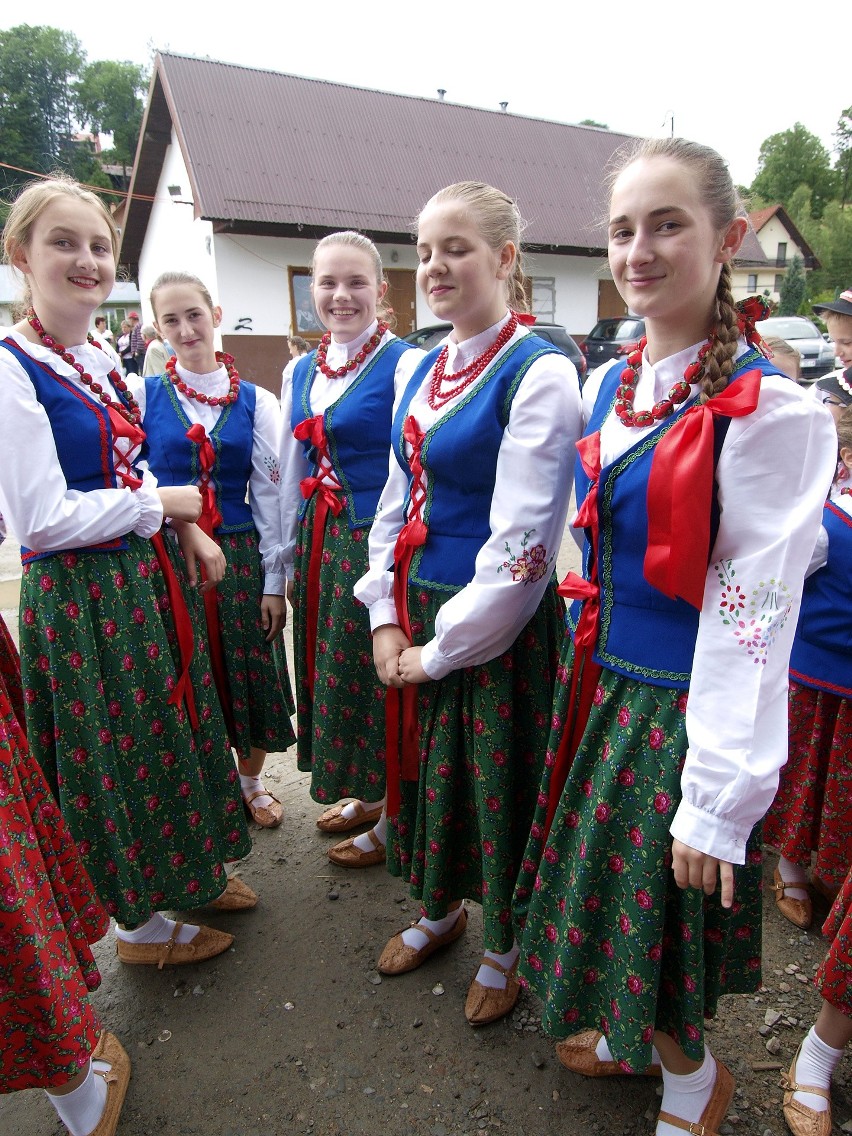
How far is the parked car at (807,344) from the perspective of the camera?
46.4 feet

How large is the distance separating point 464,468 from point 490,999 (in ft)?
4.30

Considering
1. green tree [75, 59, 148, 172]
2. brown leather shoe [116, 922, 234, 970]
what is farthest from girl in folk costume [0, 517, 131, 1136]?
green tree [75, 59, 148, 172]

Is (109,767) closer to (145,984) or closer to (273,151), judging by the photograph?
(145,984)

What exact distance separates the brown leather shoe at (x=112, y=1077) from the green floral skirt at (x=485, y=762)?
776 millimetres

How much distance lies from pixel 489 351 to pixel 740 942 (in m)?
1.34

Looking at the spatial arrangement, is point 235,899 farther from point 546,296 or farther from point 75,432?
point 546,296

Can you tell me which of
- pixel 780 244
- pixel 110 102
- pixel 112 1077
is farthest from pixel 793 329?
pixel 110 102

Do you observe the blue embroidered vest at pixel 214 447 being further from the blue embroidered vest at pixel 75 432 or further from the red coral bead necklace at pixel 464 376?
the red coral bead necklace at pixel 464 376

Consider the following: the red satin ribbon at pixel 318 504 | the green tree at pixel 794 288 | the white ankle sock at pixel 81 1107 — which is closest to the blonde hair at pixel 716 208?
the red satin ribbon at pixel 318 504

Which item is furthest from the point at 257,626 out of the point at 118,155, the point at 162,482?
the point at 118,155

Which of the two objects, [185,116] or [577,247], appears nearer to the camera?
[185,116]

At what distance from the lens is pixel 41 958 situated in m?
1.36

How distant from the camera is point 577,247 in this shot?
15562 millimetres

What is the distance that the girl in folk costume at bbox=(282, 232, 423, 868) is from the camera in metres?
2.31
